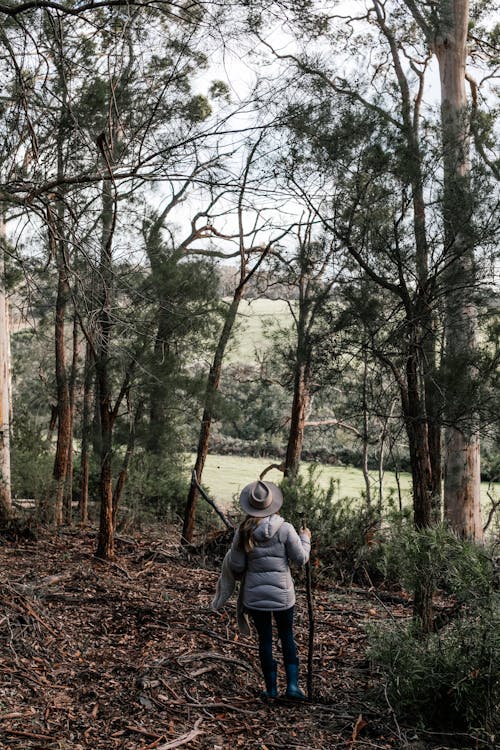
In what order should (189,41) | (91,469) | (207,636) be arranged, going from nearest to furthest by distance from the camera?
(189,41)
(207,636)
(91,469)

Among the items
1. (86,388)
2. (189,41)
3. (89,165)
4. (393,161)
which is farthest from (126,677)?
(86,388)

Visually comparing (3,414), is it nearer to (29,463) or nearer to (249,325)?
(29,463)

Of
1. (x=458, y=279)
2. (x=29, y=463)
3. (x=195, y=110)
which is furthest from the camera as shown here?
(x=29, y=463)

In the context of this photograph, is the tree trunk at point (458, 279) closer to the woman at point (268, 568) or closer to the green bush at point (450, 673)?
the woman at point (268, 568)

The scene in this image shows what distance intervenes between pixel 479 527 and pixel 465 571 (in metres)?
7.80

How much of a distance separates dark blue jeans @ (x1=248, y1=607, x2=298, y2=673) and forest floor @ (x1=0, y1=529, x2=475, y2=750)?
0.80ft

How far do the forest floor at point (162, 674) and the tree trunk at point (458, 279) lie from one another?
2.33 meters

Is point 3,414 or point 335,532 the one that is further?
point 3,414

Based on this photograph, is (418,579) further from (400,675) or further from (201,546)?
(201,546)

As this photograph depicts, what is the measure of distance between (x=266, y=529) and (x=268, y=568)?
0.80ft

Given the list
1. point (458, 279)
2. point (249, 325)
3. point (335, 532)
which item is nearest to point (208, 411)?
point (335, 532)

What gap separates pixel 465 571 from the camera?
4.15 metres

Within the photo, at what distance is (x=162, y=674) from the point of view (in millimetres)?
4867

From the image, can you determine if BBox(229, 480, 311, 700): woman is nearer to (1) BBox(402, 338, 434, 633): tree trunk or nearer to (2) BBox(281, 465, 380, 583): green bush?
(1) BBox(402, 338, 434, 633): tree trunk
